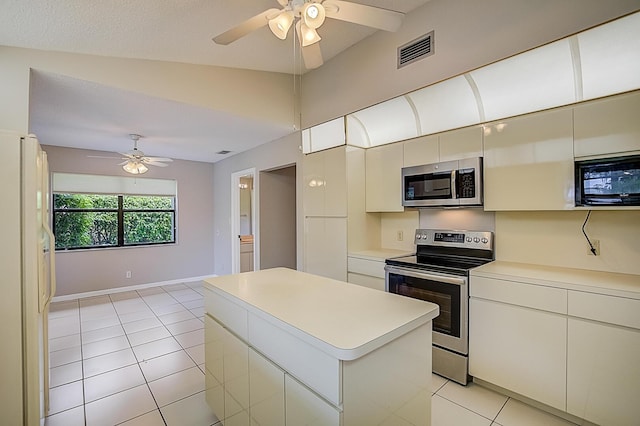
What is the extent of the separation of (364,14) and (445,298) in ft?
6.98

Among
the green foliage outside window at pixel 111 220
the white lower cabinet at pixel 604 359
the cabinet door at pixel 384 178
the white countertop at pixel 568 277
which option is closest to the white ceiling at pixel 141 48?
the green foliage outside window at pixel 111 220

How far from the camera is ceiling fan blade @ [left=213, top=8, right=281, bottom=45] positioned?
163 cm

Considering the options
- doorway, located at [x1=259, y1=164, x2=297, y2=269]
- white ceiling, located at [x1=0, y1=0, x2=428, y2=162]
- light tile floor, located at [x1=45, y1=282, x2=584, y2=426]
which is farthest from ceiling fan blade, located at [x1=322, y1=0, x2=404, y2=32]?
doorway, located at [x1=259, y1=164, x2=297, y2=269]

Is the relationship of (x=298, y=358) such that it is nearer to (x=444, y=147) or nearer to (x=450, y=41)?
(x=444, y=147)

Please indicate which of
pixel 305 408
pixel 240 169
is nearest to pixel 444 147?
pixel 305 408

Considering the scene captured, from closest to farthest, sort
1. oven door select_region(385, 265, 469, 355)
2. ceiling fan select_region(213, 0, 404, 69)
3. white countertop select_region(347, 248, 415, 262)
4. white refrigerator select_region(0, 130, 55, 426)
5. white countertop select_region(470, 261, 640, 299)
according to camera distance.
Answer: white refrigerator select_region(0, 130, 55, 426), ceiling fan select_region(213, 0, 404, 69), white countertop select_region(470, 261, 640, 299), oven door select_region(385, 265, 469, 355), white countertop select_region(347, 248, 415, 262)

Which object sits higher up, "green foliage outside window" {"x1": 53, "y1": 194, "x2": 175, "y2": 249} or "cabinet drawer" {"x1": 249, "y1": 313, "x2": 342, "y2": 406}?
"green foliage outside window" {"x1": 53, "y1": 194, "x2": 175, "y2": 249}

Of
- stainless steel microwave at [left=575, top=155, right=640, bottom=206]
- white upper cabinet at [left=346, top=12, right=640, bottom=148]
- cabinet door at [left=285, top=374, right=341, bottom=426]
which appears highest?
white upper cabinet at [left=346, top=12, right=640, bottom=148]

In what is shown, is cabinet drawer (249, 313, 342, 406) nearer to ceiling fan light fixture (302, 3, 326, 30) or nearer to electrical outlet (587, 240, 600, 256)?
ceiling fan light fixture (302, 3, 326, 30)

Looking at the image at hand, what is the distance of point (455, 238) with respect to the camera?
9.39ft

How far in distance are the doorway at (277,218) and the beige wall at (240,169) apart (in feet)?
0.32

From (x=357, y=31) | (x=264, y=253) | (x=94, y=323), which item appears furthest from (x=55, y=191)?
(x=357, y=31)

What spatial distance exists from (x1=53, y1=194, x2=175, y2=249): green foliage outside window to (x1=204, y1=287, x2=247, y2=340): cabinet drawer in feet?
14.5

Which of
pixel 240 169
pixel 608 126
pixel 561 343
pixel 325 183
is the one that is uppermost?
pixel 240 169
